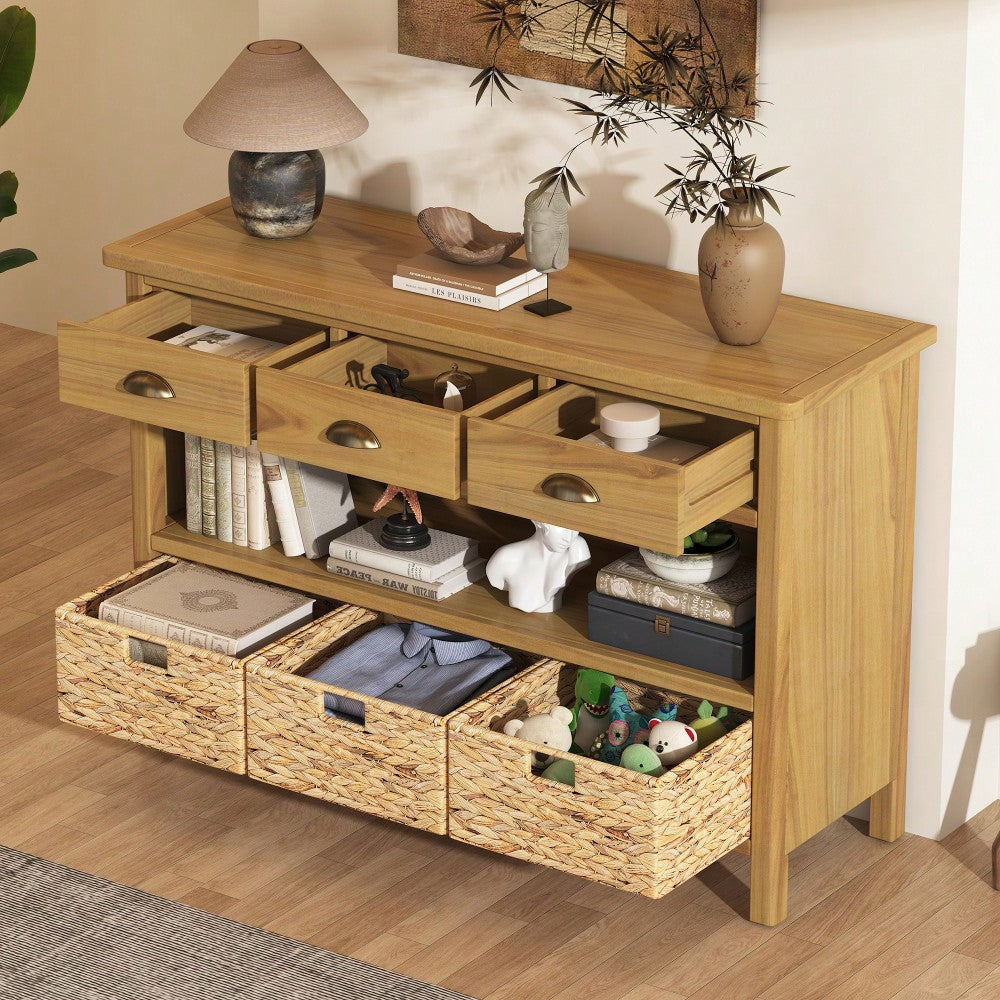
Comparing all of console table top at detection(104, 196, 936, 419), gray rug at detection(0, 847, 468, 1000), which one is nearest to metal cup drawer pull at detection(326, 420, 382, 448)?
console table top at detection(104, 196, 936, 419)

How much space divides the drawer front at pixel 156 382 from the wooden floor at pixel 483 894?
637mm

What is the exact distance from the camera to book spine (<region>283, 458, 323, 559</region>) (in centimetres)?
303

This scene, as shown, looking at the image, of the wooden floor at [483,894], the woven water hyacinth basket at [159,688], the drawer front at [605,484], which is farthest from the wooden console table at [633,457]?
the woven water hyacinth basket at [159,688]

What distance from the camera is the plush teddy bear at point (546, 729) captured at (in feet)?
8.98

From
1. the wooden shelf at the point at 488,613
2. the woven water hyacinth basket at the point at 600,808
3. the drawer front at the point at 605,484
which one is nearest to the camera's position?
the drawer front at the point at 605,484

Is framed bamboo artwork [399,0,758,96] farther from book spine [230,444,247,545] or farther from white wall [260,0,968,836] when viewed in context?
book spine [230,444,247,545]

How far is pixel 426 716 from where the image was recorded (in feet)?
8.98

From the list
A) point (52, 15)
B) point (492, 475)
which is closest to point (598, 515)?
point (492, 475)

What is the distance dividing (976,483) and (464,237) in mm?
867

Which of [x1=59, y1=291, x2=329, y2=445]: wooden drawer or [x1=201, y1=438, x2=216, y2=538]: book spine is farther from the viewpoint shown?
[x1=201, y1=438, x2=216, y2=538]: book spine

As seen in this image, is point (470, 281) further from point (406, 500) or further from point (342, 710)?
point (342, 710)

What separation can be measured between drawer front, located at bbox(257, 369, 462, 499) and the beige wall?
1799mm

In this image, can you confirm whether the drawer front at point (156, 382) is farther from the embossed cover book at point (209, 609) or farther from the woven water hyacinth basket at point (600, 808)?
the woven water hyacinth basket at point (600, 808)

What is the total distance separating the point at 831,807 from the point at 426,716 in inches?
24.7
